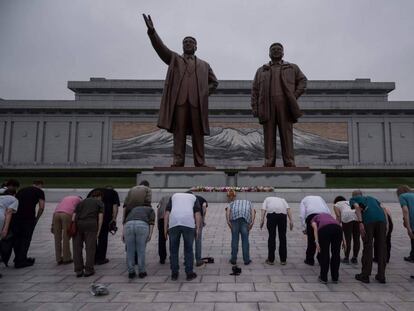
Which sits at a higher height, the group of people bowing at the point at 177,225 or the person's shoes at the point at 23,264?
the group of people bowing at the point at 177,225

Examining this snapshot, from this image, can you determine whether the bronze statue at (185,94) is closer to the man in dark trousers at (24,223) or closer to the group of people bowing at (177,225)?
the group of people bowing at (177,225)

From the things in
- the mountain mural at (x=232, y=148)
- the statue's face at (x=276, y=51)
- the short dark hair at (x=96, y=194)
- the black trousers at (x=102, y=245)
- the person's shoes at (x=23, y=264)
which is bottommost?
the person's shoes at (x=23, y=264)

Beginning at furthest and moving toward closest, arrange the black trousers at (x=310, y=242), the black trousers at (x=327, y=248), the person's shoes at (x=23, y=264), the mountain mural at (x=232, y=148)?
the mountain mural at (x=232, y=148), the black trousers at (x=310, y=242), the person's shoes at (x=23, y=264), the black trousers at (x=327, y=248)

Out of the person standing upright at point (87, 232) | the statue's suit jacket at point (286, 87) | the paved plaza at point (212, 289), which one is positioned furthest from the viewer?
the statue's suit jacket at point (286, 87)

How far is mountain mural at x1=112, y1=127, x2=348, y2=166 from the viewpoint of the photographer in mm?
35406

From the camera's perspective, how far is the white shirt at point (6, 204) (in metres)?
5.76

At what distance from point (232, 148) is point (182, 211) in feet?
99.8

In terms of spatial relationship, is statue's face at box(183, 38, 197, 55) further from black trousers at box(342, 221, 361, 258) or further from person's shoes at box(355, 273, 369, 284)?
person's shoes at box(355, 273, 369, 284)

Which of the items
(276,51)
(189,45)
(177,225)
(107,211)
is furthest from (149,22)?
(177,225)

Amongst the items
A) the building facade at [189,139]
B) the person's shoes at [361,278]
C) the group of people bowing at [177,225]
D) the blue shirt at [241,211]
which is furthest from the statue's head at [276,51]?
the building facade at [189,139]

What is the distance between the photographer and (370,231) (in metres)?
5.45

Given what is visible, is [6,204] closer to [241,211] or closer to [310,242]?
[241,211]

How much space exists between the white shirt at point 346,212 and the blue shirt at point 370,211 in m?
0.82

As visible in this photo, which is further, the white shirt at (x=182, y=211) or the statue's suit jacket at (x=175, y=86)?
the statue's suit jacket at (x=175, y=86)
